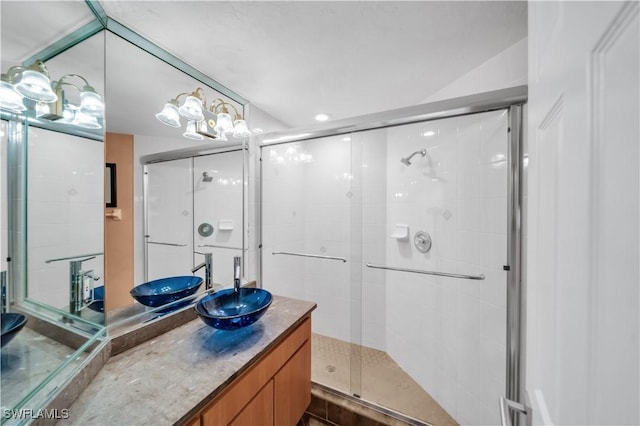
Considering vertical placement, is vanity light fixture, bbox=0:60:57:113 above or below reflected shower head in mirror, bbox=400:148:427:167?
below

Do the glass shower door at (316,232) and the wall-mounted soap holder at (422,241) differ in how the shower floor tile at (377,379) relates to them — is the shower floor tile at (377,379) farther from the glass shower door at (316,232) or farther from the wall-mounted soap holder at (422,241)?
the wall-mounted soap holder at (422,241)

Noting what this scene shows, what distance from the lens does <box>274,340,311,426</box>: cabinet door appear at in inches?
50.8

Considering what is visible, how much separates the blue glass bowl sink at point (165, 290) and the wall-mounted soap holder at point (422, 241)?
1676mm

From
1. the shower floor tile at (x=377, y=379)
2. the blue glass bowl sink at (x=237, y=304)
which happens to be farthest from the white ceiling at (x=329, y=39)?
the shower floor tile at (x=377, y=379)

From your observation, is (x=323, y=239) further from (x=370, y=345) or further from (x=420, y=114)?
(x=420, y=114)

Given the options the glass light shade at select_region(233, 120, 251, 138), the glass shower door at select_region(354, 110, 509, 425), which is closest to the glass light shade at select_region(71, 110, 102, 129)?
the glass light shade at select_region(233, 120, 251, 138)

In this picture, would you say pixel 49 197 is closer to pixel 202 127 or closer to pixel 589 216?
pixel 202 127

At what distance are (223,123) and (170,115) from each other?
38 centimetres

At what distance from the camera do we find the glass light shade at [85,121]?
1001mm

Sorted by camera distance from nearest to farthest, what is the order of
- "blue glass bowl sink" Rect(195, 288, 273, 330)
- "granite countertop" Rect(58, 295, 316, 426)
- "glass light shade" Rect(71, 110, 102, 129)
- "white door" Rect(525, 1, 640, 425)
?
"white door" Rect(525, 1, 640, 425), "granite countertop" Rect(58, 295, 316, 426), "glass light shade" Rect(71, 110, 102, 129), "blue glass bowl sink" Rect(195, 288, 273, 330)

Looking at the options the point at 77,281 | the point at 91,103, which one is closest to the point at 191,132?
the point at 91,103

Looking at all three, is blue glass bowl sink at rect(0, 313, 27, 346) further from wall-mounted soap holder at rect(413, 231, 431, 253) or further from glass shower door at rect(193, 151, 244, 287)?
wall-mounted soap holder at rect(413, 231, 431, 253)

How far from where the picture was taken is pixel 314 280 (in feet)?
8.80

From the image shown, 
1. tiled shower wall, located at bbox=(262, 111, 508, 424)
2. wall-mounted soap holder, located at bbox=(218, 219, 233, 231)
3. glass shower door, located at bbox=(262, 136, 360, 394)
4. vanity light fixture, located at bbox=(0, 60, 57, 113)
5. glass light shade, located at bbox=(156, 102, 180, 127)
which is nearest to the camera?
vanity light fixture, located at bbox=(0, 60, 57, 113)
